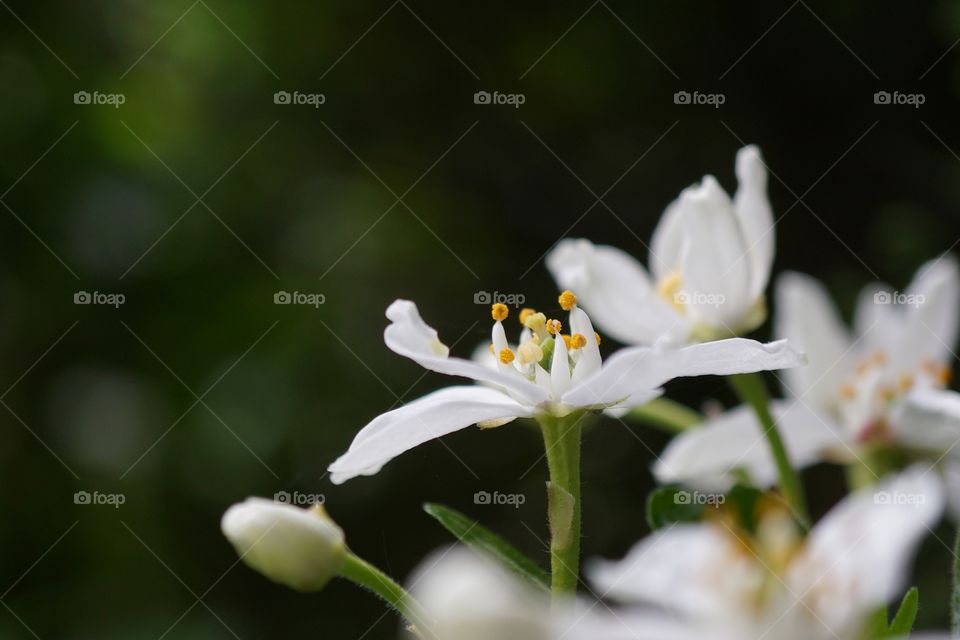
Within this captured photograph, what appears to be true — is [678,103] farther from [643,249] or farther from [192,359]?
[192,359]

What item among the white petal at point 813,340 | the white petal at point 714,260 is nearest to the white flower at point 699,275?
the white petal at point 714,260

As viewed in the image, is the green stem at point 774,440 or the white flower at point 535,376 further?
the green stem at point 774,440

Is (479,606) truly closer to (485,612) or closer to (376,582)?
(485,612)

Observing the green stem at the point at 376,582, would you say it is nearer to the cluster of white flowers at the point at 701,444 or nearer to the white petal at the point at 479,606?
the cluster of white flowers at the point at 701,444

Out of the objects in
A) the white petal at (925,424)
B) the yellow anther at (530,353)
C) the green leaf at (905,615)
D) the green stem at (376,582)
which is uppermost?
the yellow anther at (530,353)

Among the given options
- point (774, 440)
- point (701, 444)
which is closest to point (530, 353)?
point (774, 440)

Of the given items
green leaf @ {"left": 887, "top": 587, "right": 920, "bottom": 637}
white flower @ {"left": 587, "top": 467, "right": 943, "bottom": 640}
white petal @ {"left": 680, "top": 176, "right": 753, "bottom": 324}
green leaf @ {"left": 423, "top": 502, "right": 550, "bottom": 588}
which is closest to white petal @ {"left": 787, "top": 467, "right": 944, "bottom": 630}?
white flower @ {"left": 587, "top": 467, "right": 943, "bottom": 640}

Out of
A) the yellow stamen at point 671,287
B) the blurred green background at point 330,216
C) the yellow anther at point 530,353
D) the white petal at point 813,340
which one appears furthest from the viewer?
the blurred green background at point 330,216

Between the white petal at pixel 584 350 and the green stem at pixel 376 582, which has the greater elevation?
the white petal at pixel 584 350
